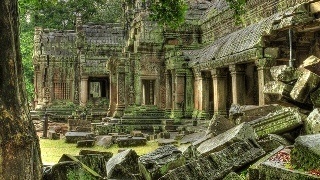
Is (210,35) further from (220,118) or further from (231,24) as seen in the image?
(220,118)

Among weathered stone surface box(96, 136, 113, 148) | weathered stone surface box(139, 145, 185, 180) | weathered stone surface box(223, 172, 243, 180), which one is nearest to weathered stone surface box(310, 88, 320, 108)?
weathered stone surface box(223, 172, 243, 180)

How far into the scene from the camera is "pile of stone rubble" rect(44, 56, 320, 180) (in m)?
4.65

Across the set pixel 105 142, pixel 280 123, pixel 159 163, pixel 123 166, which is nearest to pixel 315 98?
pixel 280 123

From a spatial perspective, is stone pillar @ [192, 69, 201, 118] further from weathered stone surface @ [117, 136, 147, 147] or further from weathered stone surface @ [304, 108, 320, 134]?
weathered stone surface @ [304, 108, 320, 134]

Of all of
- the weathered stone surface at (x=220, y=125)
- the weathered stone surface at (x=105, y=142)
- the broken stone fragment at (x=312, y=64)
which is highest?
the broken stone fragment at (x=312, y=64)

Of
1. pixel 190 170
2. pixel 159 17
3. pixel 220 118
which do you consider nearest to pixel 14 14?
pixel 190 170

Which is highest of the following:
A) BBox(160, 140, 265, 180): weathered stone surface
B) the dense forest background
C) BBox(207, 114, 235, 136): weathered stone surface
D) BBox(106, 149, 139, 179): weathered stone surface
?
the dense forest background

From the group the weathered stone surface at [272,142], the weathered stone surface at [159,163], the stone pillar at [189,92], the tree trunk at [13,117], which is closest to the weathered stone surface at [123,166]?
the weathered stone surface at [159,163]

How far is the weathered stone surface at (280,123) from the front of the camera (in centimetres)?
557

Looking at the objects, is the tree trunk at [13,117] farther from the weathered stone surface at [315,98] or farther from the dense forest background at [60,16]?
the dense forest background at [60,16]

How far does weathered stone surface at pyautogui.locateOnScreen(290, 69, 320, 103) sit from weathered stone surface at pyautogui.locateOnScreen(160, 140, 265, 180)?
2.83 ft

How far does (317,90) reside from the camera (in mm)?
5270

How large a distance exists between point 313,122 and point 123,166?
8.51 feet

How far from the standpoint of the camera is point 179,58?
16766 millimetres
